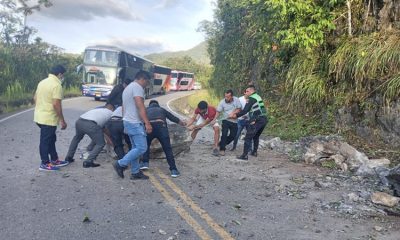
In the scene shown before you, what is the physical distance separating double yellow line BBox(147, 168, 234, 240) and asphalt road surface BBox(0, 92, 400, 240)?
1 centimetres

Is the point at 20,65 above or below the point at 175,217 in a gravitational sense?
above

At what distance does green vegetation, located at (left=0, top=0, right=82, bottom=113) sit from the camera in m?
21.2

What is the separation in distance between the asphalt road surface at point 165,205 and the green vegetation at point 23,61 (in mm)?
12944

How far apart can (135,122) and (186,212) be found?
207 cm

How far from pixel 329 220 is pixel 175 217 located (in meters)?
1.94

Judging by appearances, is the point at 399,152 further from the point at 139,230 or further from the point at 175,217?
the point at 139,230

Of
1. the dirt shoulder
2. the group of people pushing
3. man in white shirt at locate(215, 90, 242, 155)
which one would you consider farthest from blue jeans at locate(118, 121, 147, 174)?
man in white shirt at locate(215, 90, 242, 155)

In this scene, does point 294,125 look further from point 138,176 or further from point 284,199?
point 138,176

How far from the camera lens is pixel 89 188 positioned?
6.03 m

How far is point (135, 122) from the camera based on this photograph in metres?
6.55

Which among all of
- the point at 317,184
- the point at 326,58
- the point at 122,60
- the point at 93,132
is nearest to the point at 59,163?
the point at 93,132

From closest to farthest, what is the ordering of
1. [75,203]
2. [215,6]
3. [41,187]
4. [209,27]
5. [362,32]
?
[75,203], [41,187], [362,32], [215,6], [209,27]

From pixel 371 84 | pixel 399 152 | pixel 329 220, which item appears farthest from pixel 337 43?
pixel 329 220

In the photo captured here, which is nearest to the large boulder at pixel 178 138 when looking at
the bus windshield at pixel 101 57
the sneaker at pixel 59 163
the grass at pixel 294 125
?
the sneaker at pixel 59 163
